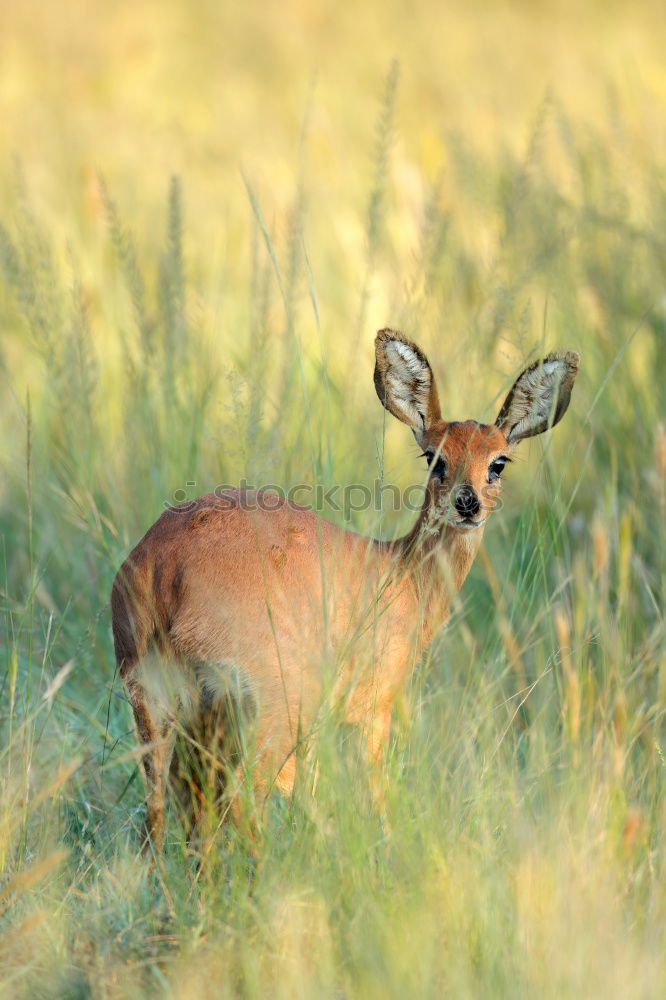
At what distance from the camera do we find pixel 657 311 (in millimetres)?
4883

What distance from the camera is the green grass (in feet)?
7.72

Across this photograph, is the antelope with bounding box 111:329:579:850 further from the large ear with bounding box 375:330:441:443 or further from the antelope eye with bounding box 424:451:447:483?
the large ear with bounding box 375:330:441:443

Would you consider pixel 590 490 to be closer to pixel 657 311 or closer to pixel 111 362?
pixel 657 311

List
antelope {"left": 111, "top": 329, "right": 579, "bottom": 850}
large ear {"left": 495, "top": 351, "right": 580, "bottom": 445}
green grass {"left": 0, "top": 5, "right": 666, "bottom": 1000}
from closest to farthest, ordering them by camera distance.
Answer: green grass {"left": 0, "top": 5, "right": 666, "bottom": 1000} < antelope {"left": 111, "top": 329, "right": 579, "bottom": 850} < large ear {"left": 495, "top": 351, "right": 580, "bottom": 445}

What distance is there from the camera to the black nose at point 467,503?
334cm

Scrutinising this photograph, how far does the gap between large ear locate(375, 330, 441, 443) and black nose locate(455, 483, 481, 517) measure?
12.7 inches

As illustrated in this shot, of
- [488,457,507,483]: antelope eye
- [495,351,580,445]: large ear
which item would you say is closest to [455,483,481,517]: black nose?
[488,457,507,483]: antelope eye

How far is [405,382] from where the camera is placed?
357 centimetres

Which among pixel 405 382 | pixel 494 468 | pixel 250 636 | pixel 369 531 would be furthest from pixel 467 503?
pixel 250 636

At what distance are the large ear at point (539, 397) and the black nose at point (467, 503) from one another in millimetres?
268

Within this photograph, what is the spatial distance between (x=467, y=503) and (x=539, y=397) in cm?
38

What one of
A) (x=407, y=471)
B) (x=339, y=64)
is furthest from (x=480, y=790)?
(x=339, y=64)

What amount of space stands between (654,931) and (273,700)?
101cm

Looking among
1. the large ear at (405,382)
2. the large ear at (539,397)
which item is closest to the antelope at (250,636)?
the large ear at (539,397)
